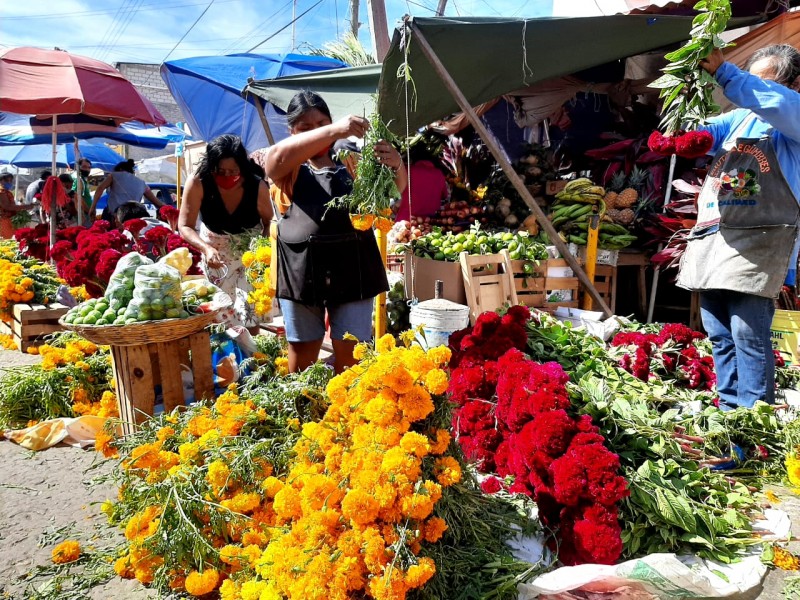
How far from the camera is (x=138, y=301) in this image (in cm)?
293

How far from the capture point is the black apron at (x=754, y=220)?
2.68 metres

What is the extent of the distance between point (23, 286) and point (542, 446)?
5.56m

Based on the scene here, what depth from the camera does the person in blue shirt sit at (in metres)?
2.66

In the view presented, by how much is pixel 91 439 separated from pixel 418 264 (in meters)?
3.11

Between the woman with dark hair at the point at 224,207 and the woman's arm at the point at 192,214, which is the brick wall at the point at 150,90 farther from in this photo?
the woman's arm at the point at 192,214

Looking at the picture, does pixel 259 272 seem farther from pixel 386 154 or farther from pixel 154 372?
pixel 386 154

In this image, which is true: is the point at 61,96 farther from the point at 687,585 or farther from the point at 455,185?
the point at 687,585

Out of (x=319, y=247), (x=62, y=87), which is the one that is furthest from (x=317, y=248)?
(x=62, y=87)

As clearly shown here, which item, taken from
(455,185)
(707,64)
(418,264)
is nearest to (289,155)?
A: (707,64)

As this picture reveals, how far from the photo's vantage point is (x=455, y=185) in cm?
713

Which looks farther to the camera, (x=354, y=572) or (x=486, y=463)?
(x=486, y=463)

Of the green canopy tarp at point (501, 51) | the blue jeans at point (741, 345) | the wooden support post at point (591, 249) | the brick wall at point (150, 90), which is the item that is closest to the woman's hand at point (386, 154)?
the green canopy tarp at point (501, 51)

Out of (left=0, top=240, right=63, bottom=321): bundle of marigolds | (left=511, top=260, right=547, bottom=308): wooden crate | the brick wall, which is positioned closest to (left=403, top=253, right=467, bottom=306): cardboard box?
(left=511, top=260, right=547, bottom=308): wooden crate

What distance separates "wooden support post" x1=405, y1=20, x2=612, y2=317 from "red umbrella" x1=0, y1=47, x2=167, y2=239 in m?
4.25
